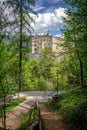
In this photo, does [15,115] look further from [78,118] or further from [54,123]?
[78,118]

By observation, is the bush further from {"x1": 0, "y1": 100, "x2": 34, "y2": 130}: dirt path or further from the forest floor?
{"x1": 0, "y1": 100, "x2": 34, "y2": 130}: dirt path

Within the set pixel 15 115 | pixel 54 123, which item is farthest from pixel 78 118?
pixel 15 115

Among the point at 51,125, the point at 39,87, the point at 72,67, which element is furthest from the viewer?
the point at 39,87

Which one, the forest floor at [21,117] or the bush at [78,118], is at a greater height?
the bush at [78,118]

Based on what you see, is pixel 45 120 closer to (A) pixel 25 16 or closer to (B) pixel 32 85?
(A) pixel 25 16

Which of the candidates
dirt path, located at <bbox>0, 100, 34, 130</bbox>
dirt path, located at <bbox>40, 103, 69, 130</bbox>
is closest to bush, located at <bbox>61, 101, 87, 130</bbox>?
dirt path, located at <bbox>40, 103, 69, 130</bbox>

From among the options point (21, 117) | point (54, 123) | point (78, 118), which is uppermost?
point (78, 118)

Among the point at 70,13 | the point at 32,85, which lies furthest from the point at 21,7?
the point at 32,85

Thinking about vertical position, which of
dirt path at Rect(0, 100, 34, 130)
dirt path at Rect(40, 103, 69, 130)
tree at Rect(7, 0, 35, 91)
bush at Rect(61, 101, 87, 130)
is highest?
tree at Rect(7, 0, 35, 91)

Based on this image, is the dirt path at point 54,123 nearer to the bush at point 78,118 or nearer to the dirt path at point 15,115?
the bush at point 78,118

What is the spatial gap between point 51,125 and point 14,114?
5172mm

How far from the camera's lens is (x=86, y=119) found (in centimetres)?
1168

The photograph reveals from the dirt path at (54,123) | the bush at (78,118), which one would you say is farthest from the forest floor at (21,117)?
the bush at (78,118)

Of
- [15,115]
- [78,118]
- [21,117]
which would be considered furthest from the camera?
[15,115]
